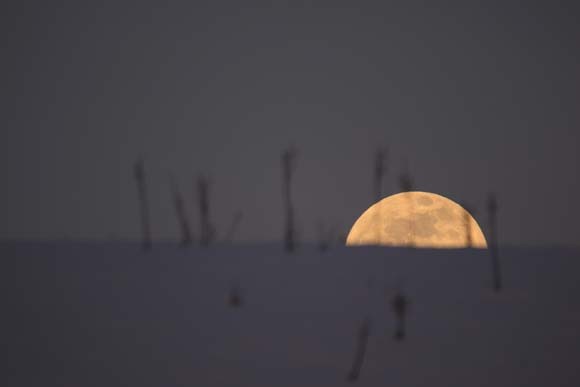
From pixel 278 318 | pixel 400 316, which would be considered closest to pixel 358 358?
pixel 400 316

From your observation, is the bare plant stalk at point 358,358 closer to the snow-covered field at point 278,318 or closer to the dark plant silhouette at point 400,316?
the snow-covered field at point 278,318

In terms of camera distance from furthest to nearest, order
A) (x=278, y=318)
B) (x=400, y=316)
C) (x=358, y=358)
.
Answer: (x=278, y=318)
(x=400, y=316)
(x=358, y=358)

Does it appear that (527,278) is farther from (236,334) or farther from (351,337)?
(236,334)

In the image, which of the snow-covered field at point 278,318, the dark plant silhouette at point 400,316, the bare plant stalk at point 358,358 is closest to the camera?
the bare plant stalk at point 358,358

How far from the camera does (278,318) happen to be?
64.6 ft

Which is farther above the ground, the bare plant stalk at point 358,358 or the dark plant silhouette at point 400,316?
the dark plant silhouette at point 400,316

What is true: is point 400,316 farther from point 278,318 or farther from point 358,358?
point 278,318

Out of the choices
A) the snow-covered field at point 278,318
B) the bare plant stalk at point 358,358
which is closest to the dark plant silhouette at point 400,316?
the snow-covered field at point 278,318

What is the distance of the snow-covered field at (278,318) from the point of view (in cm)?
1681

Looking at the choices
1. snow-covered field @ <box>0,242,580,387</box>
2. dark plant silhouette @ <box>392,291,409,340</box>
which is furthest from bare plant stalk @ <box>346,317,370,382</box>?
dark plant silhouette @ <box>392,291,409,340</box>

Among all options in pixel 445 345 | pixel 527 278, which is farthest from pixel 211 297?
pixel 527 278

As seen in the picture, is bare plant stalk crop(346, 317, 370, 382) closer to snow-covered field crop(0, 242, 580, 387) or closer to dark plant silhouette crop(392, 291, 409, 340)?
→ snow-covered field crop(0, 242, 580, 387)

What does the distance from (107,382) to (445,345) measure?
31.7 feet

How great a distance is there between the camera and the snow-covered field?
16.8 meters
